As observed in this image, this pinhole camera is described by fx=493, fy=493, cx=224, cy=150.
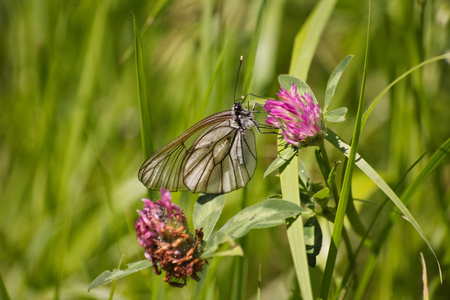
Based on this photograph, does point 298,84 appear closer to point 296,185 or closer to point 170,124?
point 296,185

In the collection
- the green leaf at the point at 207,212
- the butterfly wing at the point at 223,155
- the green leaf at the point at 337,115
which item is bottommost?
the green leaf at the point at 207,212

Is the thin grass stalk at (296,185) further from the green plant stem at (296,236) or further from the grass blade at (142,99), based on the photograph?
the grass blade at (142,99)

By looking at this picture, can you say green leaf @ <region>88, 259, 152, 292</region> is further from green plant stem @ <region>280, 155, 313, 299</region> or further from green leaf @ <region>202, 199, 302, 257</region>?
green plant stem @ <region>280, 155, 313, 299</region>

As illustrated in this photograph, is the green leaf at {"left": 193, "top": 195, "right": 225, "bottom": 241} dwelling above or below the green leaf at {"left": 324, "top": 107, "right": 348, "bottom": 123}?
below

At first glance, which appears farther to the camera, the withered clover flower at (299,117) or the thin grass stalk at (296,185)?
the withered clover flower at (299,117)

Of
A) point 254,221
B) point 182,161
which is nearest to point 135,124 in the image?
point 182,161

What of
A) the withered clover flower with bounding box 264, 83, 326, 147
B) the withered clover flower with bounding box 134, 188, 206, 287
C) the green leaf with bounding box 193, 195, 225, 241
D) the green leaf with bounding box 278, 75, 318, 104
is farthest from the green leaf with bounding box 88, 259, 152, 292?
the green leaf with bounding box 278, 75, 318, 104

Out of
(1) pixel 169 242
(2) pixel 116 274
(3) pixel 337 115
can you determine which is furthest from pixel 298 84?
(2) pixel 116 274

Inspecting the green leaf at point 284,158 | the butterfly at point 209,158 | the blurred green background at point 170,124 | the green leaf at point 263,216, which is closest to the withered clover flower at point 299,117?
the green leaf at point 284,158
